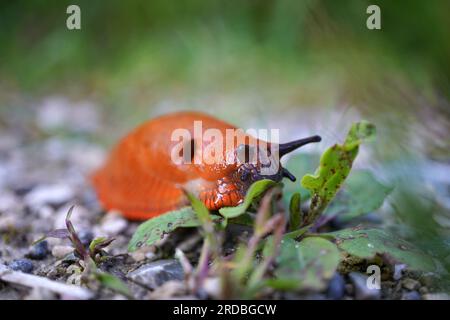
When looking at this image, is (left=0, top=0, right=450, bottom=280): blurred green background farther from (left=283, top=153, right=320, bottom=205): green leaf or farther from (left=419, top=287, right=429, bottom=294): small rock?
(left=419, top=287, right=429, bottom=294): small rock

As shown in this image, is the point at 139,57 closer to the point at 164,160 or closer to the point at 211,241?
the point at 164,160

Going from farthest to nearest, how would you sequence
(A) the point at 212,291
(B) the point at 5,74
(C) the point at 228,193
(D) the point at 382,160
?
(B) the point at 5,74 → (D) the point at 382,160 → (C) the point at 228,193 → (A) the point at 212,291

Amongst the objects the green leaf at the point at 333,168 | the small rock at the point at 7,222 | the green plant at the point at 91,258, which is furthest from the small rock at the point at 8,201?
the green leaf at the point at 333,168

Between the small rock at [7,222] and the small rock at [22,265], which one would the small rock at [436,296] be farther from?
the small rock at [7,222]

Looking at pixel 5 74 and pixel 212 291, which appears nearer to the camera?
pixel 212 291

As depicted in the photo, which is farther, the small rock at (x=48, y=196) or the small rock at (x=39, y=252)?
the small rock at (x=48, y=196)

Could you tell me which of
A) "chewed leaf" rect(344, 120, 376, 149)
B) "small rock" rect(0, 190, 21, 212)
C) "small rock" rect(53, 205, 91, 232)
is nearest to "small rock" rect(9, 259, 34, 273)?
"small rock" rect(53, 205, 91, 232)

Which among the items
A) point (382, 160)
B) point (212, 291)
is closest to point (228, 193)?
point (212, 291)
